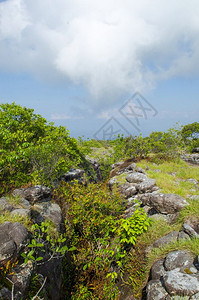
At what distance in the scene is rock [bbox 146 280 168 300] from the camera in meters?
4.85

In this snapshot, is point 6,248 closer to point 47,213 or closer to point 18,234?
point 18,234

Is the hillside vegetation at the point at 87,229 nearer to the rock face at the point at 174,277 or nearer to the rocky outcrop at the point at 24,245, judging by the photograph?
the rocky outcrop at the point at 24,245

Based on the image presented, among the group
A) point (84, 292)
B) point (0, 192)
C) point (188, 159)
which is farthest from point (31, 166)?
point (188, 159)

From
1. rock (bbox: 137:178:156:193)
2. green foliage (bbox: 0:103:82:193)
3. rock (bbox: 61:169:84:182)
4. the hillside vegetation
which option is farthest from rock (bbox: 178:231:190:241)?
rock (bbox: 61:169:84:182)

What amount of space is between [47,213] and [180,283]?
5.14 m

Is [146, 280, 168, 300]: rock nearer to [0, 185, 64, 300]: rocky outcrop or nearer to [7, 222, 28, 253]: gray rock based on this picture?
[0, 185, 64, 300]: rocky outcrop

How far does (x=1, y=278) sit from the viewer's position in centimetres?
418

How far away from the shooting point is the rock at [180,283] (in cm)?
441

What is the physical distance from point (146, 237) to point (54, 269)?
12.1ft

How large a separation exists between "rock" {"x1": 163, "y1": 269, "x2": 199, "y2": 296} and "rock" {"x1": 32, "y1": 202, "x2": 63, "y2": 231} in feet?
13.4

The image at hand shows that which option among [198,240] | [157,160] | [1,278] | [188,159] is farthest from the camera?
[188,159]

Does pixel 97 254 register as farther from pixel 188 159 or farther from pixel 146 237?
pixel 188 159

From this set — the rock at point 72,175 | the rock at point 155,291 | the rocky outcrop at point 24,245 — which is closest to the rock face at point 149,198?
the rock at point 155,291

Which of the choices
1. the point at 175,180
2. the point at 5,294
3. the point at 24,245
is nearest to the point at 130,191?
the point at 175,180
